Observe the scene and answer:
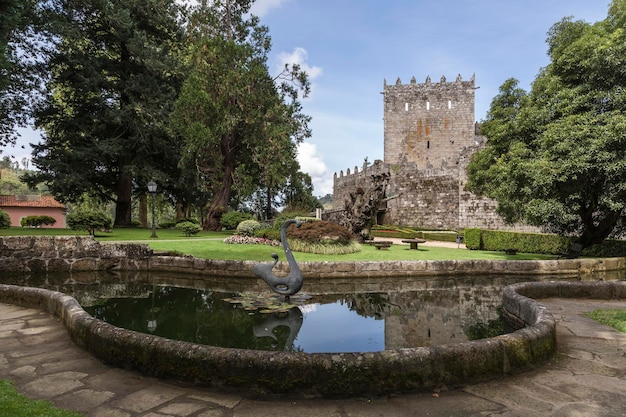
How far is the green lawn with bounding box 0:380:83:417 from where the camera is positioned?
8.78ft

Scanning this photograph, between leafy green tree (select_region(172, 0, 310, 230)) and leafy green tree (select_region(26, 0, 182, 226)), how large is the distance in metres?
2.40

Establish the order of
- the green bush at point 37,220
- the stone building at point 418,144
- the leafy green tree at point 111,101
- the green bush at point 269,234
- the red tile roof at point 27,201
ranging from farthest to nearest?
the red tile roof at point 27,201
the green bush at point 37,220
the stone building at point 418,144
the leafy green tree at point 111,101
the green bush at point 269,234

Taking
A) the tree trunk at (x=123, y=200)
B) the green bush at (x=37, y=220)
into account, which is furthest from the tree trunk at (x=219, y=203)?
the green bush at (x=37, y=220)

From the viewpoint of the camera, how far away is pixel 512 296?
21.5 ft

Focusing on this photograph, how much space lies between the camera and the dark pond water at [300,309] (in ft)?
18.9

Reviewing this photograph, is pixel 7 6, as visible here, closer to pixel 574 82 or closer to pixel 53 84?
pixel 53 84

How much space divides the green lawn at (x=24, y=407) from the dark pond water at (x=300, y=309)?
261 cm

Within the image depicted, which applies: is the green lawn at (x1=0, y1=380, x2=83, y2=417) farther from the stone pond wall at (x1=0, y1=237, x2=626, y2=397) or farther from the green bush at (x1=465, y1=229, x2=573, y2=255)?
the green bush at (x1=465, y1=229, x2=573, y2=255)

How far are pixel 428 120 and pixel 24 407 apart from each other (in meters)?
43.7

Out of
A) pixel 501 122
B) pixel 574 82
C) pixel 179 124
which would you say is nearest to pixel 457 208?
pixel 501 122

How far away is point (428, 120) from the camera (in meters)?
42.1

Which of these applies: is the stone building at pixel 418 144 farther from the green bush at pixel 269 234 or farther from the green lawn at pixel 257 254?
the green lawn at pixel 257 254

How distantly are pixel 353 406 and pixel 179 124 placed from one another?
22.6m

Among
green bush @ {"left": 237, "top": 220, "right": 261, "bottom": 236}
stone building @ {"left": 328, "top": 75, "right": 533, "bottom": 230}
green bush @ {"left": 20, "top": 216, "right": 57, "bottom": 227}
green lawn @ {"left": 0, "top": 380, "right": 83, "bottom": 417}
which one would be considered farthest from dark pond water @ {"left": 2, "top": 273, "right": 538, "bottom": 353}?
green bush @ {"left": 20, "top": 216, "right": 57, "bottom": 227}
